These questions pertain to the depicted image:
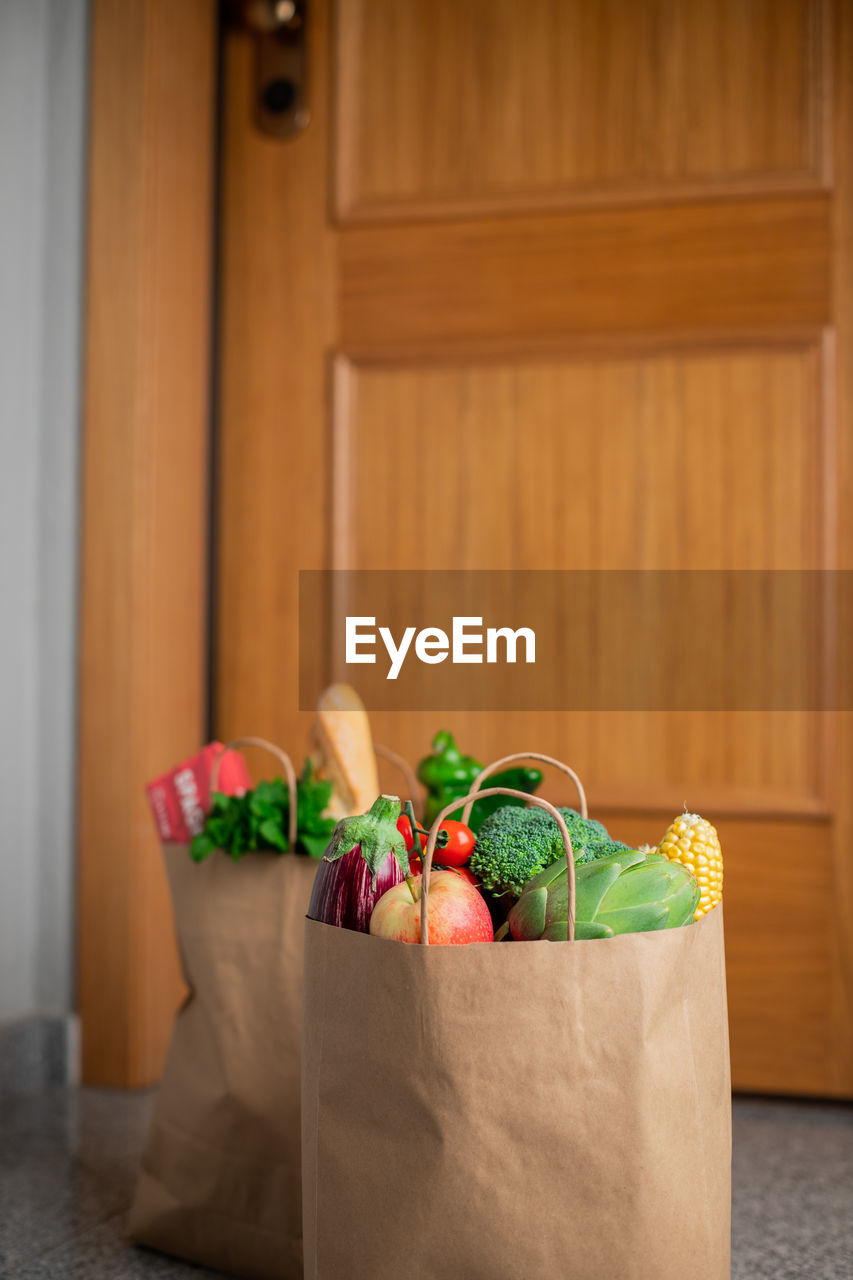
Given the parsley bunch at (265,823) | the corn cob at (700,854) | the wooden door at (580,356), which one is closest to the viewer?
the corn cob at (700,854)

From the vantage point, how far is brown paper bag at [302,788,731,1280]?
70 cm

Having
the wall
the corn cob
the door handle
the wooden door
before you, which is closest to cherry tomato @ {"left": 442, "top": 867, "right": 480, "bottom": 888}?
the corn cob

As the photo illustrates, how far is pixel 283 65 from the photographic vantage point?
65.6 inches

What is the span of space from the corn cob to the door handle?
1272mm

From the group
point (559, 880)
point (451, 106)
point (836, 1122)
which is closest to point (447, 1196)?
point (559, 880)

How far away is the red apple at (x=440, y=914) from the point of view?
73cm

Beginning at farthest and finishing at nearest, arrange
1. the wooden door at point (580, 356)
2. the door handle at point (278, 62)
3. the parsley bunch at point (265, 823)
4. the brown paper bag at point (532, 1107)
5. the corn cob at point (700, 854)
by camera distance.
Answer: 1. the door handle at point (278, 62)
2. the wooden door at point (580, 356)
3. the parsley bunch at point (265, 823)
4. the corn cob at point (700, 854)
5. the brown paper bag at point (532, 1107)

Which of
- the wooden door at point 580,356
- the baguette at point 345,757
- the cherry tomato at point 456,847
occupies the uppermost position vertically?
the wooden door at point 580,356

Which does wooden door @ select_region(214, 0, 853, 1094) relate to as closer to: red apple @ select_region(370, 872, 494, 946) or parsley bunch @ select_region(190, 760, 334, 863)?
parsley bunch @ select_region(190, 760, 334, 863)

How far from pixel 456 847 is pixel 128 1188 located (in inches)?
27.1

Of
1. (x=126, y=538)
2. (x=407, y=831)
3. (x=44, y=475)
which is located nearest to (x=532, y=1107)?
(x=407, y=831)

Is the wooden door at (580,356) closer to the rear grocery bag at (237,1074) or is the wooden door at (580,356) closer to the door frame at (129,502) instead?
the door frame at (129,502)

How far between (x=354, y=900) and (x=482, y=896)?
3.5 inches

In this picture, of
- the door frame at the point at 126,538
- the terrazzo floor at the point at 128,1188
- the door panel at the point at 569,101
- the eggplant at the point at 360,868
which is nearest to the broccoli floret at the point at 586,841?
the eggplant at the point at 360,868
